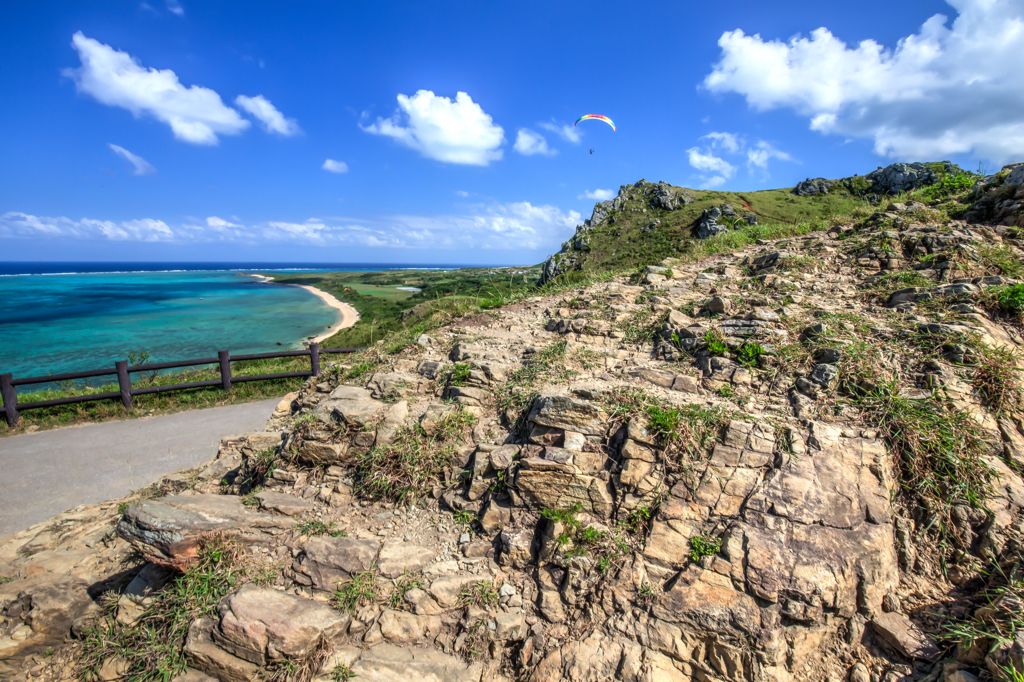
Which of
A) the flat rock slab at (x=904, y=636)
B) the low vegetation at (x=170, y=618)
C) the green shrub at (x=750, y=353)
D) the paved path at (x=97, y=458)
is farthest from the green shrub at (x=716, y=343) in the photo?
the paved path at (x=97, y=458)

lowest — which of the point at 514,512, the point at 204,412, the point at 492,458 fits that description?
the point at 204,412

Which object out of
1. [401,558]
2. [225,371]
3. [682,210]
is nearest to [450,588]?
[401,558]

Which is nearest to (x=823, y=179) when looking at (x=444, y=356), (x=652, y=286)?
(x=652, y=286)

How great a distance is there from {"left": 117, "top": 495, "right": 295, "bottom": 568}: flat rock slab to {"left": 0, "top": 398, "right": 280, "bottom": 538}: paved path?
375 cm

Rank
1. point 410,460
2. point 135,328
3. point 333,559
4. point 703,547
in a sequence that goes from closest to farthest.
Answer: point 703,547 → point 333,559 → point 410,460 → point 135,328

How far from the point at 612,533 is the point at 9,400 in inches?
506

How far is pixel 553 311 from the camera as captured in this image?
779cm

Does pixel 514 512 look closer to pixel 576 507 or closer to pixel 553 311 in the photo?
pixel 576 507

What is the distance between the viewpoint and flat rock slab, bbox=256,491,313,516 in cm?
438

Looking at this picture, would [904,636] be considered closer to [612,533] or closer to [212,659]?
[612,533]

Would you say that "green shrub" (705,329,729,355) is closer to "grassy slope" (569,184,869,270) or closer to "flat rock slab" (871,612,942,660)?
"flat rock slab" (871,612,942,660)

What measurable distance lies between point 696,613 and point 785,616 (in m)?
0.65

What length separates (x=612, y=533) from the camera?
373 centimetres

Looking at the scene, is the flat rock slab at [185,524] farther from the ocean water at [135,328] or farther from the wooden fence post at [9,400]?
the ocean water at [135,328]
